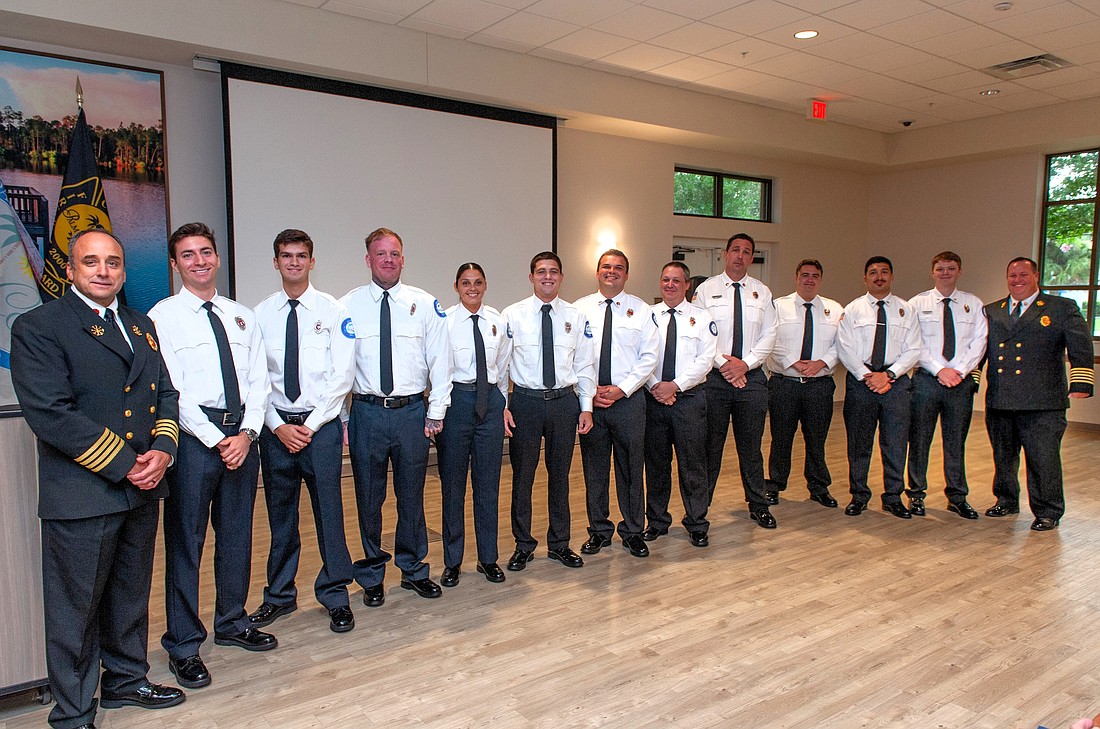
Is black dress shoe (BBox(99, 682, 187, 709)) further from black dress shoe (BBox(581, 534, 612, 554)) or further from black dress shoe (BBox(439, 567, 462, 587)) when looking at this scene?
black dress shoe (BBox(581, 534, 612, 554))

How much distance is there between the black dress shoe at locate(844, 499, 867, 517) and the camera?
5.40 meters

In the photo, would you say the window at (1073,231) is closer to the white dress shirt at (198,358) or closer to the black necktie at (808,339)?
the black necktie at (808,339)

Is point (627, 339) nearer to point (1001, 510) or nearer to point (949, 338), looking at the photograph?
point (949, 338)

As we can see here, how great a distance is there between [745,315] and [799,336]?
650 millimetres

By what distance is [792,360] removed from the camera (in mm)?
5504

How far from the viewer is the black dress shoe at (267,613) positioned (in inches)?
139

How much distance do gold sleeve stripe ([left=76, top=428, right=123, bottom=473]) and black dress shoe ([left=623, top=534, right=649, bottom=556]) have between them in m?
2.91

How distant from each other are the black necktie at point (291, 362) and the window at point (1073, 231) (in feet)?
32.6

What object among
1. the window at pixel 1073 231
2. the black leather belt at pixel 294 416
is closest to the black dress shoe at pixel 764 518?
the black leather belt at pixel 294 416

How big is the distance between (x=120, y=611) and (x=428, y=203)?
16.4ft

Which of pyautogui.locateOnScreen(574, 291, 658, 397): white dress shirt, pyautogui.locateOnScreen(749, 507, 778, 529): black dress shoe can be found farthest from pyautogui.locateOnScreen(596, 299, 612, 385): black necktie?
pyautogui.locateOnScreen(749, 507, 778, 529): black dress shoe

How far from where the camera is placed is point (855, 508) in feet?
17.7

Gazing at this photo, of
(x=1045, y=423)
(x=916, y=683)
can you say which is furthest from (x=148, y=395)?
(x=1045, y=423)

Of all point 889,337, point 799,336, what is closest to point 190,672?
point 799,336
